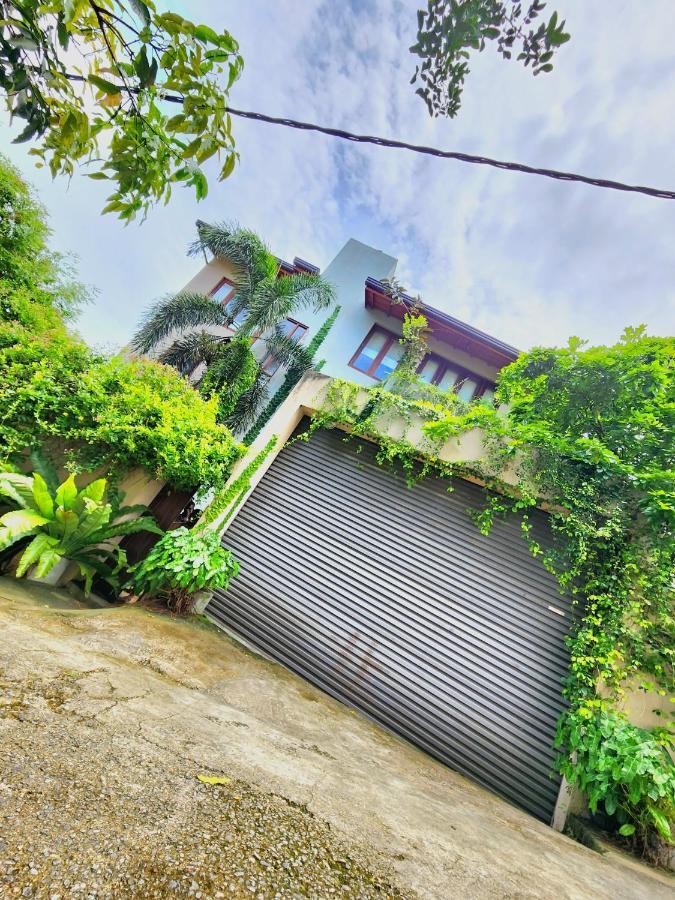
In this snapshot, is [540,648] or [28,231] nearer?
[540,648]

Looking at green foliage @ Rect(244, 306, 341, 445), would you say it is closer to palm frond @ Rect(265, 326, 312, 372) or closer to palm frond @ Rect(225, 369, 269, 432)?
palm frond @ Rect(265, 326, 312, 372)

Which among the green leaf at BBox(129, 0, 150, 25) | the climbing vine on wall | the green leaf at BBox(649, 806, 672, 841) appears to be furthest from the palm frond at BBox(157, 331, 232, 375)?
the green leaf at BBox(649, 806, 672, 841)

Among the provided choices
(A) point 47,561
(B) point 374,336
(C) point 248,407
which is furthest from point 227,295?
(A) point 47,561

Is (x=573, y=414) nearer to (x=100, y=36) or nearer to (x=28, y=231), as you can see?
(x=100, y=36)

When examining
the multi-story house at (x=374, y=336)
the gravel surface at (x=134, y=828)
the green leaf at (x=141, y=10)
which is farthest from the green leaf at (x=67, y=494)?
the multi-story house at (x=374, y=336)

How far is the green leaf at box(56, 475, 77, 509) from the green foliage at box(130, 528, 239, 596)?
1334mm

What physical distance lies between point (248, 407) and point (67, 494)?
5889 mm

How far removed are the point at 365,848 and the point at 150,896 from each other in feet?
3.29

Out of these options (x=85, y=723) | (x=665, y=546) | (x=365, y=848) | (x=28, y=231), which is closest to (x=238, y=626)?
(x=85, y=723)

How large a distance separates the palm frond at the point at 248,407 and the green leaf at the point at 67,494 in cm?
528

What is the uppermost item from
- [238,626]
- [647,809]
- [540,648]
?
[540,648]

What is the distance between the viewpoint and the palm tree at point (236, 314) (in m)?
9.97

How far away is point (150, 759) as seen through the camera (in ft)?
A: 4.87

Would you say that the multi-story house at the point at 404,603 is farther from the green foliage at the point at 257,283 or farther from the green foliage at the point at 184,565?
the green foliage at the point at 257,283
